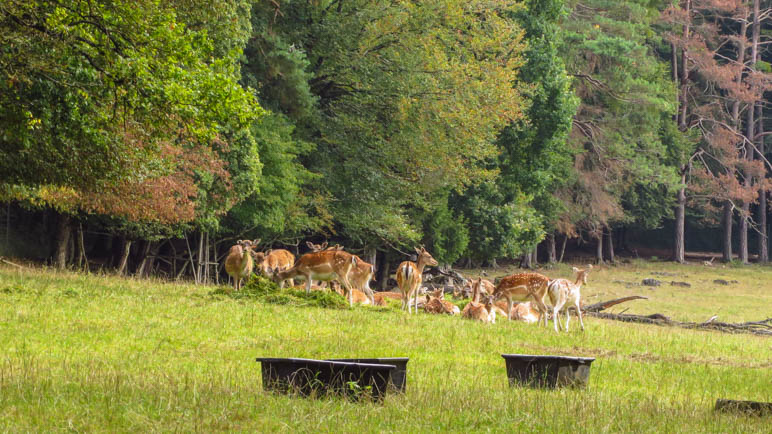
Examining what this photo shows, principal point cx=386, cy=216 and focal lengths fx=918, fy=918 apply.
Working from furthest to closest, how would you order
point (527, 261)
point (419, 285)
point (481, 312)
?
point (527, 261) → point (419, 285) → point (481, 312)

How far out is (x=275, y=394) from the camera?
8367 millimetres

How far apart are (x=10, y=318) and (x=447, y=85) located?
764 inches

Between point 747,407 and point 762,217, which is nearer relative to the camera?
point 747,407

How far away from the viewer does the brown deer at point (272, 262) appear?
76.2 feet

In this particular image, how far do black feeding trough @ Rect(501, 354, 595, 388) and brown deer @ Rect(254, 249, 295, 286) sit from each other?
12984 mm

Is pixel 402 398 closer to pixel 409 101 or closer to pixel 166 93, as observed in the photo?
pixel 166 93

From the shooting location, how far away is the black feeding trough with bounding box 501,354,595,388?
9.96 meters

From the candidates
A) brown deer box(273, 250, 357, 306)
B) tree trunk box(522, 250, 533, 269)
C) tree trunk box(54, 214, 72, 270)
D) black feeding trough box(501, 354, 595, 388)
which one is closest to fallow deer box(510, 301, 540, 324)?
brown deer box(273, 250, 357, 306)

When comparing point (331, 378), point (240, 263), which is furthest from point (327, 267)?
point (331, 378)

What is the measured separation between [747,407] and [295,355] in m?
5.80

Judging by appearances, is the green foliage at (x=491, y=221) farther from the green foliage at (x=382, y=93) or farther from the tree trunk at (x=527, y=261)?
the tree trunk at (x=527, y=261)

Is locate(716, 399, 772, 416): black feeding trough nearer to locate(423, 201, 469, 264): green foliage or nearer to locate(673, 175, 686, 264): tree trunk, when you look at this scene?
locate(423, 201, 469, 264): green foliage

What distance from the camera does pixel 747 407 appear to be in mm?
8797

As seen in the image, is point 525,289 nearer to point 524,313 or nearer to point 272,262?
point 524,313
